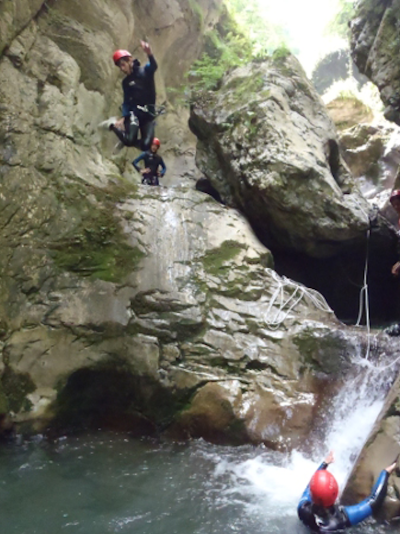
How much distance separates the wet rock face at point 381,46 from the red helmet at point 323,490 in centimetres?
705

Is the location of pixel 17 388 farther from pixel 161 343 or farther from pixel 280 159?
pixel 280 159

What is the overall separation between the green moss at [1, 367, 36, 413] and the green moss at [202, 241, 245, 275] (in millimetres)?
3105

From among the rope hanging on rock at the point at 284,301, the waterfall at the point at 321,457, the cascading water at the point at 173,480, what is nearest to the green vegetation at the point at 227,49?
the rope hanging on rock at the point at 284,301

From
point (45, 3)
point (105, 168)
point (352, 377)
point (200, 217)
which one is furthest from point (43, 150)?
point (352, 377)

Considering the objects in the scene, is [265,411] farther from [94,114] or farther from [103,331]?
[94,114]

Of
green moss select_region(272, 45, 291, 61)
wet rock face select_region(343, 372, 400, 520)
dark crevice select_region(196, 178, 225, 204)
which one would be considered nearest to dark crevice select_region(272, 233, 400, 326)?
dark crevice select_region(196, 178, 225, 204)

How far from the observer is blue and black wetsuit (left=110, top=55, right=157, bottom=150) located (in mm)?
7941

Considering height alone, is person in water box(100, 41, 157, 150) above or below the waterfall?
above

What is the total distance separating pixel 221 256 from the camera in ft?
23.7

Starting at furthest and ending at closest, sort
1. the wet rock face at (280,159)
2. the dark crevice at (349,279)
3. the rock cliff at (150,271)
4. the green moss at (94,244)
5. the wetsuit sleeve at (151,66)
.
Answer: the dark crevice at (349,279) < the wet rock face at (280,159) < the wetsuit sleeve at (151,66) < the green moss at (94,244) < the rock cliff at (150,271)

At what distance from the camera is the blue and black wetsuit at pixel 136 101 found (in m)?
7.94

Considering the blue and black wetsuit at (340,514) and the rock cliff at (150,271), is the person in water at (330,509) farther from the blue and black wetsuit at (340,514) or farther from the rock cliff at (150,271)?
the rock cliff at (150,271)

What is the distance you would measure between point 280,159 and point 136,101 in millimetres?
2872

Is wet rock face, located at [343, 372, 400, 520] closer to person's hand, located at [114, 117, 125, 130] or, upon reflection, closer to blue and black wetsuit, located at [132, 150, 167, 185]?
person's hand, located at [114, 117, 125, 130]
